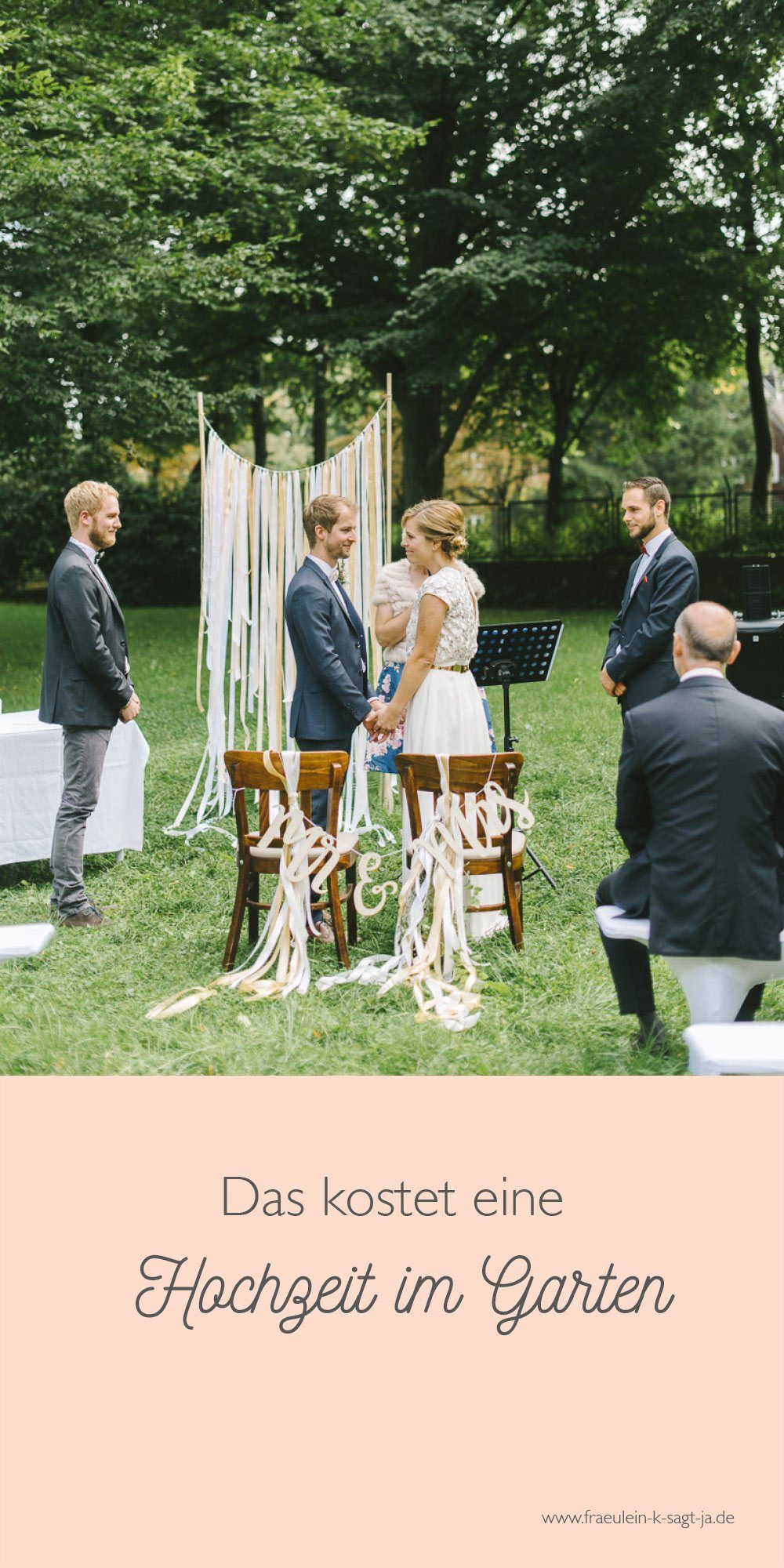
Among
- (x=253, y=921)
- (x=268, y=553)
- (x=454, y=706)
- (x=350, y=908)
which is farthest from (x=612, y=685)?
(x=268, y=553)

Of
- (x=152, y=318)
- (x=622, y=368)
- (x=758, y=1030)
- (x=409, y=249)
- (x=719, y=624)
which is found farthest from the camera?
(x=622, y=368)

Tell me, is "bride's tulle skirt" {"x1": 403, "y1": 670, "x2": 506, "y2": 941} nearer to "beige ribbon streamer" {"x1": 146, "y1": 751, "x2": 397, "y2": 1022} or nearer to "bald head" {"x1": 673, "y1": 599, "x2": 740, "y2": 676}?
"beige ribbon streamer" {"x1": 146, "y1": 751, "x2": 397, "y2": 1022}

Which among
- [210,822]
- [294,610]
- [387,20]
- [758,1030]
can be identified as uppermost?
[387,20]

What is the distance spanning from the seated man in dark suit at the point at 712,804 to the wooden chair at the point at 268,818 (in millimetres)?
1624

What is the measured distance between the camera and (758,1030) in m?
3.57

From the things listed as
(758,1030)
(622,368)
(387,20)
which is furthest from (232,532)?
(622,368)

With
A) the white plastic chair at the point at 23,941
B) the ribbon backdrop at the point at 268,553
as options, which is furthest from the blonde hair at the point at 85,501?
the white plastic chair at the point at 23,941

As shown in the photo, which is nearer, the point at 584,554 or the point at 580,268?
the point at 580,268

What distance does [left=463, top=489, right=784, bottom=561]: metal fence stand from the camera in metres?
22.7

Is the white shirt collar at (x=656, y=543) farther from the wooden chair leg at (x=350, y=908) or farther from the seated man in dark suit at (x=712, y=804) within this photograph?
the seated man in dark suit at (x=712, y=804)

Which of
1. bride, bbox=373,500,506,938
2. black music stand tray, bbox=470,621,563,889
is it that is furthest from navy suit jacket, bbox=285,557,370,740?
black music stand tray, bbox=470,621,563,889

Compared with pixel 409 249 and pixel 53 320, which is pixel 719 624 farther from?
pixel 409 249

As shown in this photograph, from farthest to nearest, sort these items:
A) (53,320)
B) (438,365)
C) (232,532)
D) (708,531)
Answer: (708,531) < (438,365) < (53,320) < (232,532)

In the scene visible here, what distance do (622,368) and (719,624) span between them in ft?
76.7
